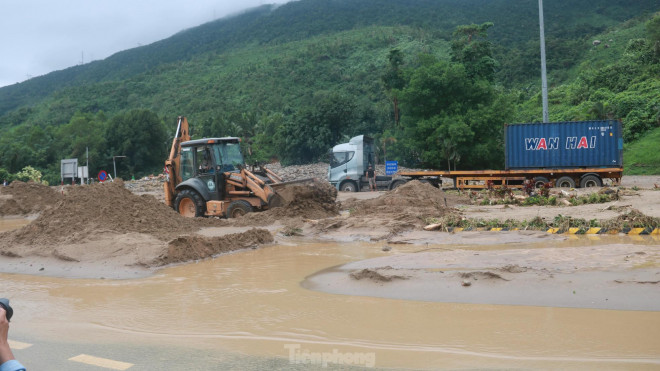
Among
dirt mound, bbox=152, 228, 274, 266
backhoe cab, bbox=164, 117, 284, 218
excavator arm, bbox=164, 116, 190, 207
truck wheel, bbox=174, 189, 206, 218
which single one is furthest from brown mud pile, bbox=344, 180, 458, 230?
excavator arm, bbox=164, 116, 190, 207

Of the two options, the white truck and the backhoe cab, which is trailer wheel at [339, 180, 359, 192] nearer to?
the white truck

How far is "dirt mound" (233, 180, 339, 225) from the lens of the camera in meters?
16.5

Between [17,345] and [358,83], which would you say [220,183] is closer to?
[17,345]

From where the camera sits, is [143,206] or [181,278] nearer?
[181,278]

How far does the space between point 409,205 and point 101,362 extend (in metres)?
12.4

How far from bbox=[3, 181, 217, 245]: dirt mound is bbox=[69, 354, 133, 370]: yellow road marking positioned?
678cm

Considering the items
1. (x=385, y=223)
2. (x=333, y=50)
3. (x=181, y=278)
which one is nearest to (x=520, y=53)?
(x=333, y=50)

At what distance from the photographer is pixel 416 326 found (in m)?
5.98

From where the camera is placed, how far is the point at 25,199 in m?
29.1

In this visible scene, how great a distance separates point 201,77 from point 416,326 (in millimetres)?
109412

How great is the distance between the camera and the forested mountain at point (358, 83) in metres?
35.1

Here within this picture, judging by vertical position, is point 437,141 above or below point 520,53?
below

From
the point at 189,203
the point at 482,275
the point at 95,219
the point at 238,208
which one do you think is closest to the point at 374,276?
the point at 482,275

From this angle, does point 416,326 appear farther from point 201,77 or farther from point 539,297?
point 201,77
